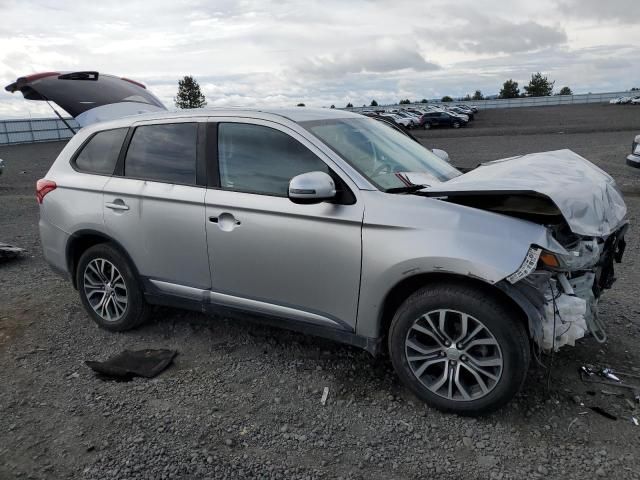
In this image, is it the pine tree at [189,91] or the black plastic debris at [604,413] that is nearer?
the black plastic debris at [604,413]

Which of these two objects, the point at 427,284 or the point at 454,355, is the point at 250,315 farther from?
the point at 454,355

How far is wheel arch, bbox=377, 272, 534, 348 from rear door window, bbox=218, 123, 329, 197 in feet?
2.94

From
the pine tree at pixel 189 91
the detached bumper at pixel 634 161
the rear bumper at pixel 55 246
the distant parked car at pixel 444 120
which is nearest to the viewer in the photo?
the rear bumper at pixel 55 246

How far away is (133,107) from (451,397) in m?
4.96

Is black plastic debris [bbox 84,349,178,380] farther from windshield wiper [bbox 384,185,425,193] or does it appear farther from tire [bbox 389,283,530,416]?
windshield wiper [bbox 384,185,425,193]

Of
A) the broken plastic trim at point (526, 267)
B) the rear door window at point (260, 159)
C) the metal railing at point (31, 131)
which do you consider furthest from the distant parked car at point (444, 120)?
the broken plastic trim at point (526, 267)

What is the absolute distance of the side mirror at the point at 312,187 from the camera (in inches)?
127

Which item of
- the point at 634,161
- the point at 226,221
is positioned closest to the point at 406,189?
the point at 226,221

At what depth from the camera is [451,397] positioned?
327cm

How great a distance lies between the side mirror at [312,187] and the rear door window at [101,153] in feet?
6.57

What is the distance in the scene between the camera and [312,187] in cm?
321

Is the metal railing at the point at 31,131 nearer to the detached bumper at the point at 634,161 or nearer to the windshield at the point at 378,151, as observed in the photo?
the detached bumper at the point at 634,161

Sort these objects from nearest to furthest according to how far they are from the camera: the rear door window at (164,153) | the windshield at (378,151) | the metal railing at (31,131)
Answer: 1. the windshield at (378,151)
2. the rear door window at (164,153)
3. the metal railing at (31,131)

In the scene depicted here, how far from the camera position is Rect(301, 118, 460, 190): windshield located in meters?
3.58
